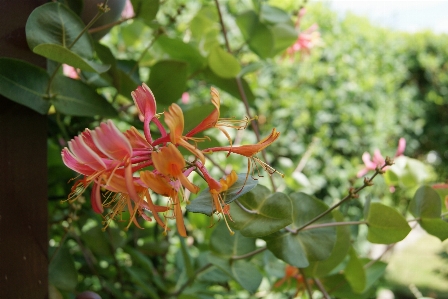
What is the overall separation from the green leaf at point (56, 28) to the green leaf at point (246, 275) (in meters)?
0.38

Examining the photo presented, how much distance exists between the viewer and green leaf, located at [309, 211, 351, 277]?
0.71 metres

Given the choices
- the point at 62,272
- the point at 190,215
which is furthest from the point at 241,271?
the point at 190,215

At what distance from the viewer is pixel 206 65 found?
0.88 m

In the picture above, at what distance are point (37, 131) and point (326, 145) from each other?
223 cm

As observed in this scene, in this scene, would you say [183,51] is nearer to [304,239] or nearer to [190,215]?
[304,239]

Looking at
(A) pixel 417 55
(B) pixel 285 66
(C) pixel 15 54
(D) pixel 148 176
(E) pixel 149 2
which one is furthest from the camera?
(A) pixel 417 55

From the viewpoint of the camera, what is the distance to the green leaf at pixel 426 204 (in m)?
0.67

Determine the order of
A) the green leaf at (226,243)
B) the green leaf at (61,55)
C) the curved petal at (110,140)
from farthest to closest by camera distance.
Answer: the green leaf at (226,243)
the green leaf at (61,55)
the curved petal at (110,140)

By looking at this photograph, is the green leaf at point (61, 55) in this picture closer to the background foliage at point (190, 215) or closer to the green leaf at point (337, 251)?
the background foliage at point (190, 215)

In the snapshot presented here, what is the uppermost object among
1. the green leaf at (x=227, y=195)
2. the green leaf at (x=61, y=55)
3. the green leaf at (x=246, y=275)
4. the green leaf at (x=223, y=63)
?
the green leaf at (x=61, y=55)

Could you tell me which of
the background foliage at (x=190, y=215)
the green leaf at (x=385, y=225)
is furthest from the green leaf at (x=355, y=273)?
the green leaf at (x=385, y=225)

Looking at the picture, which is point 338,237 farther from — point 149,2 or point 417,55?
point 417,55

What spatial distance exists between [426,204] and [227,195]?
35 centimetres

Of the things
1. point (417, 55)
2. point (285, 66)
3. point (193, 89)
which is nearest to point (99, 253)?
point (193, 89)
